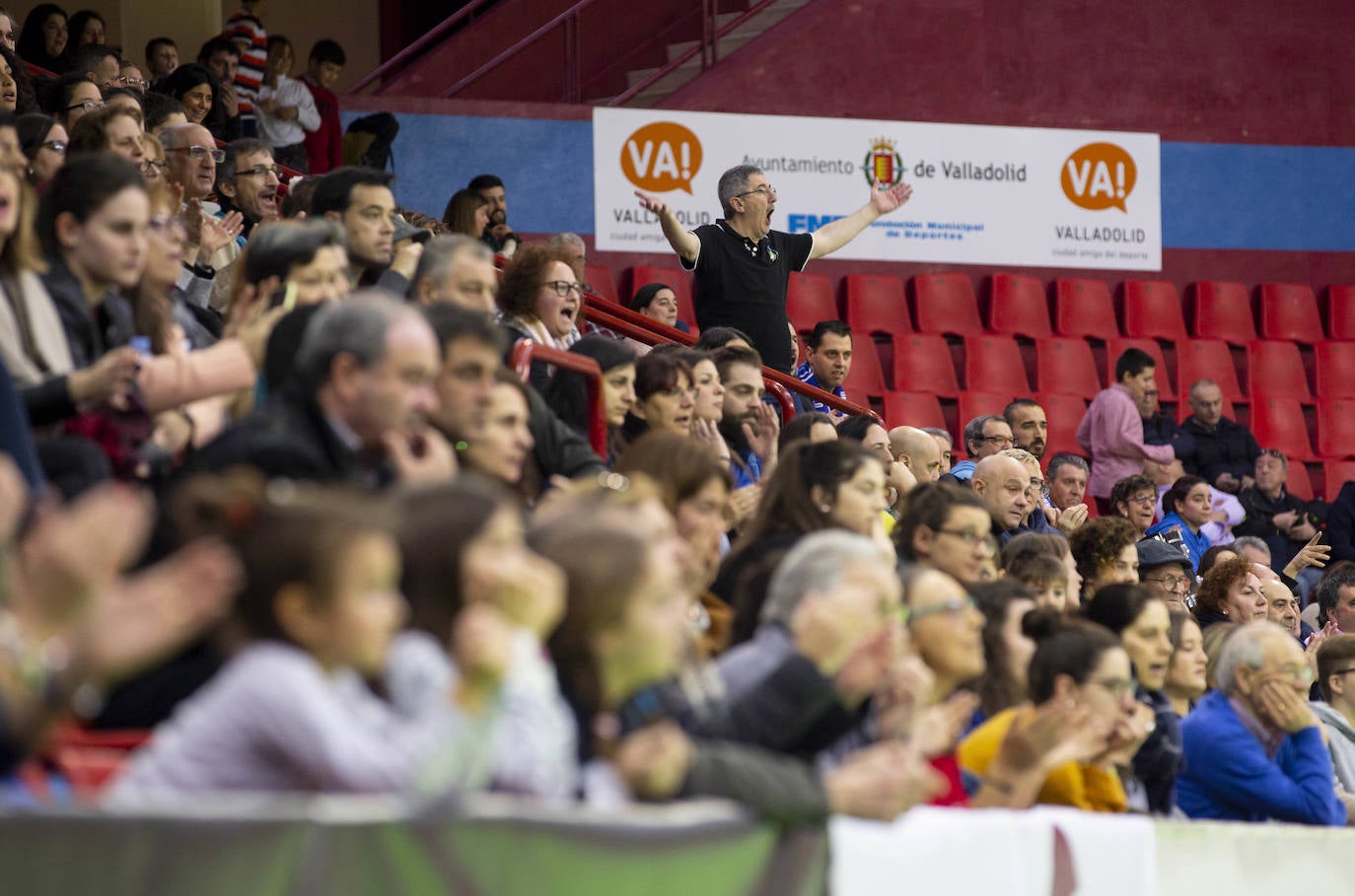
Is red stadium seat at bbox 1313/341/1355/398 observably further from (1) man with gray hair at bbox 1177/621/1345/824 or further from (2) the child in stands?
(2) the child in stands

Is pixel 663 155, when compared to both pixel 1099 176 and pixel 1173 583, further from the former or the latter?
pixel 1173 583

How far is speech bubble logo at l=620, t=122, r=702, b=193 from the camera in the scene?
11016 mm

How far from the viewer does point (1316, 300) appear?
41.7ft

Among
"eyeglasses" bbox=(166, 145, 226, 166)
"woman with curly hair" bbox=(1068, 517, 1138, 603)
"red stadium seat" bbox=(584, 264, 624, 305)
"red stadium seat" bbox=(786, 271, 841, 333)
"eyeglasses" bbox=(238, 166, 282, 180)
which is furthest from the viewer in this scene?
"red stadium seat" bbox=(786, 271, 841, 333)

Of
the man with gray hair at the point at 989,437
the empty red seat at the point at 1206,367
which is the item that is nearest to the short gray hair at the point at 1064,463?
the man with gray hair at the point at 989,437

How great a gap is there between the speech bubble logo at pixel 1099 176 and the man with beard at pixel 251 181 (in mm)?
6652

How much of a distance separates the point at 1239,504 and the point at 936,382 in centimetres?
187

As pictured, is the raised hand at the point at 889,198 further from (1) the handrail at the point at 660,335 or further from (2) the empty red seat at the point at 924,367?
(2) the empty red seat at the point at 924,367

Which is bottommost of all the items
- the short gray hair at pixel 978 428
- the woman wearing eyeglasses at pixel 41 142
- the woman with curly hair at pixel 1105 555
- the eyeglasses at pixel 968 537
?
the woman with curly hair at pixel 1105 555

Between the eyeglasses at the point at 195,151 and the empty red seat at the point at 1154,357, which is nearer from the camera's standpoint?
the eyeglasses at the point at 195,151

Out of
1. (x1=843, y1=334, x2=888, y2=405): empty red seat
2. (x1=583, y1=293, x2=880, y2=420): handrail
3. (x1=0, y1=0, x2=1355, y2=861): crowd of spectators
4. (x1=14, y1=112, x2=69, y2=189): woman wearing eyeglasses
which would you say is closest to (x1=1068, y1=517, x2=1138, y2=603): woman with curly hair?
(x1=0, y1=0, x2=1355, y2=861): crowd of spectators

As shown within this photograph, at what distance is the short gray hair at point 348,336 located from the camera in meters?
3.03

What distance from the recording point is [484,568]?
240 centimetres

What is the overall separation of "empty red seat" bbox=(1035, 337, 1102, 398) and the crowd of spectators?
452cm
